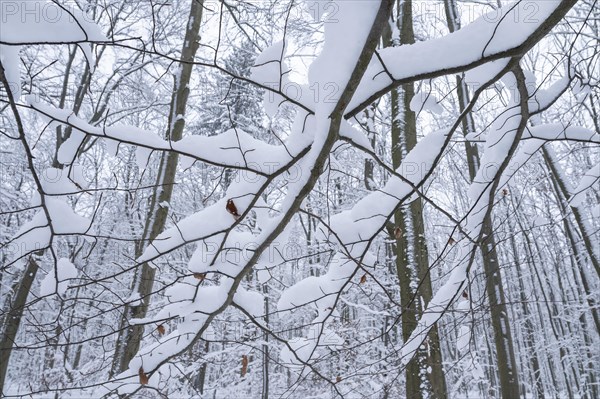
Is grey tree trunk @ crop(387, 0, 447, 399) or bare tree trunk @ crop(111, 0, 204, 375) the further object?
bare tree trunk @ crop(111, 0, 204, 375)

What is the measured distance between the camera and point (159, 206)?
389 centimetres

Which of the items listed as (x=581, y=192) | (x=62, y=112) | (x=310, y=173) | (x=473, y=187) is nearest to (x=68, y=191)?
(x=62, y=112)

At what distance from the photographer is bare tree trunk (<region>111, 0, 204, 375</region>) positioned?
336 cm

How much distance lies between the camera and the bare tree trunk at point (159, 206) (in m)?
3.36

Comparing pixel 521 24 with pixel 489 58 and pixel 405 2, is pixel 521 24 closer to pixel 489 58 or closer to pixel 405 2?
pixel 489 58

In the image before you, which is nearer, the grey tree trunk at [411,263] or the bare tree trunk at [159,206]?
the grey tree trunk at [411,263]

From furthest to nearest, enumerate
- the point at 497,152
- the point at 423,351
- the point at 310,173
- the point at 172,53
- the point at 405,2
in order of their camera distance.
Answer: the point at 172,53 → the point at 405,2 → the point at 423,351 → the point at 497,152 → the point at 310,173

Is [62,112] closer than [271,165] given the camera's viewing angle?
Yes

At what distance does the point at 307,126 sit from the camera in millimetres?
1288

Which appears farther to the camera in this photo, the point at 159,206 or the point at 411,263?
the point at 159,206

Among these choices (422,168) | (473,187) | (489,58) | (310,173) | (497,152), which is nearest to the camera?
(489,58)

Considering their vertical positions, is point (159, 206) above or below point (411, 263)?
above

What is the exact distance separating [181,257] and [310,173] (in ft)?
31.3

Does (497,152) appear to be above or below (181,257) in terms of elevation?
below
